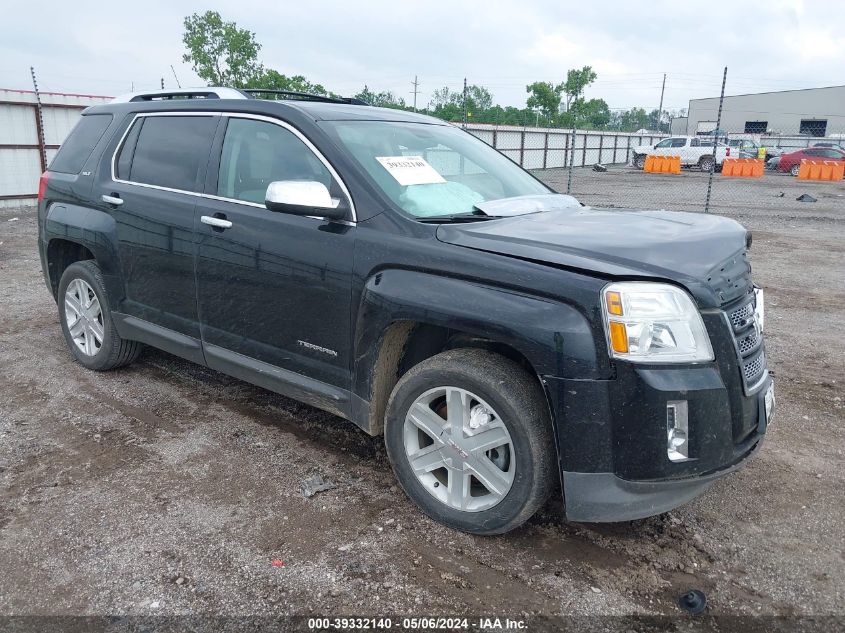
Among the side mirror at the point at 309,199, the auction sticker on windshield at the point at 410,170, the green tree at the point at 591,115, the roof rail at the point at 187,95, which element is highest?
the green tree at the point at 591,115

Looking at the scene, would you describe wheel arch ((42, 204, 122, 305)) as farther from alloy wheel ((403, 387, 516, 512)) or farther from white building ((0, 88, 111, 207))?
white building ((0, 88, 111, 207))

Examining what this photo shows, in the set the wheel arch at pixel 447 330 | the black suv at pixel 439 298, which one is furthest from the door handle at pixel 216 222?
the wheel arch at pixel 447 330

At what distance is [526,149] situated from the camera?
30.9 metres

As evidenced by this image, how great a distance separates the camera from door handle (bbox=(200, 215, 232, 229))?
364 centimetres

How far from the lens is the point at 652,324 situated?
2.46 meters

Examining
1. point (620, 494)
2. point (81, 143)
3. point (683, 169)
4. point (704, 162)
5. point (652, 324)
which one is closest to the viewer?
point (652, 324)

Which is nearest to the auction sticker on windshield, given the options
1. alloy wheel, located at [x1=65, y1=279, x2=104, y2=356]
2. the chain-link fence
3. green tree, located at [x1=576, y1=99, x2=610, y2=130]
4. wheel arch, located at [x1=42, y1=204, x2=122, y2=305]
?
wheel arch, located at [x1=42, y1=204, x2=122, y2=305]

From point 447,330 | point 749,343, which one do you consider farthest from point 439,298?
point 749,343

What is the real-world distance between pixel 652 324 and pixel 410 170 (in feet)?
4.99

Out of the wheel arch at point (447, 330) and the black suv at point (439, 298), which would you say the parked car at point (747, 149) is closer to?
the black suv at point (439, 298)

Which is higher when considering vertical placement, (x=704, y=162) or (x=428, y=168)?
(x=428, y=168)

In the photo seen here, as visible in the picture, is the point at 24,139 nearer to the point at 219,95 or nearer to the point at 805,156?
the point at 219,95

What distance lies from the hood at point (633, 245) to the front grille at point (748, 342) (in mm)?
72

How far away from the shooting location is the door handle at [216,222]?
364 centimetres
